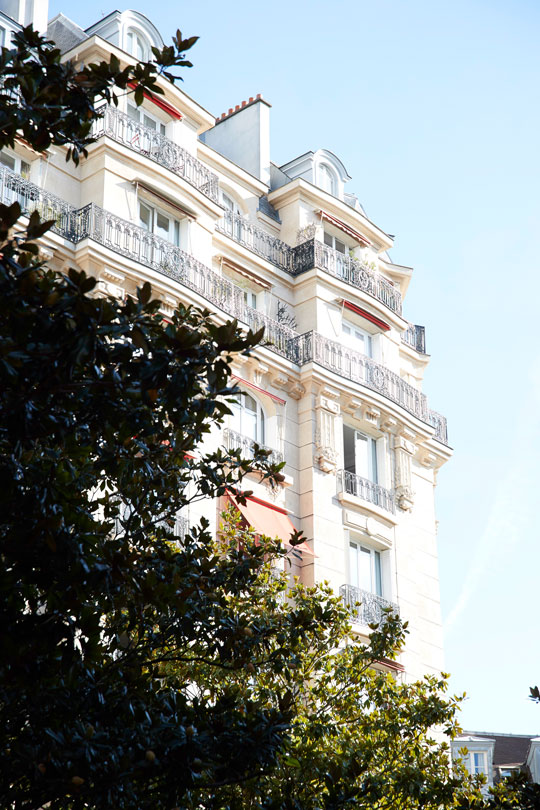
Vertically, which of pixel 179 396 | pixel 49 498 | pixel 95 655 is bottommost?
pixel 95 655

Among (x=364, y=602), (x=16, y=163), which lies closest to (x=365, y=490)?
(x=364, y=602)

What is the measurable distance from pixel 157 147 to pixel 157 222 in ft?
5.50

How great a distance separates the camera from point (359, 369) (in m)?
27.0

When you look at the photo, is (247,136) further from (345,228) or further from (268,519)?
(268,519)

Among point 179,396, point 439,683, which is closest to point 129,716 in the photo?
point 179,396

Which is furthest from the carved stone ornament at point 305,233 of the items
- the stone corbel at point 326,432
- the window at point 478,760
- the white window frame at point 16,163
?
the window at point 478,760

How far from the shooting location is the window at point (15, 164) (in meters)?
21.7

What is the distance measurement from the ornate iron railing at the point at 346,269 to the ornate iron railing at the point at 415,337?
3.89 ft

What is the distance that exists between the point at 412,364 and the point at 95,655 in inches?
952

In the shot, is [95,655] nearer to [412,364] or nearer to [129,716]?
[129,716]

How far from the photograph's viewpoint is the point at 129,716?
797 centimetres

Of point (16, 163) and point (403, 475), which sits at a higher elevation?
point (16, 163)

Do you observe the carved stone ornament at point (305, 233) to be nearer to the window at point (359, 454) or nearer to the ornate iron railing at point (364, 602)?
the window at point (359, 454)

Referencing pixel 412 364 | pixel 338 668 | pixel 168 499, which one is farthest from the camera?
pixel 412 364
